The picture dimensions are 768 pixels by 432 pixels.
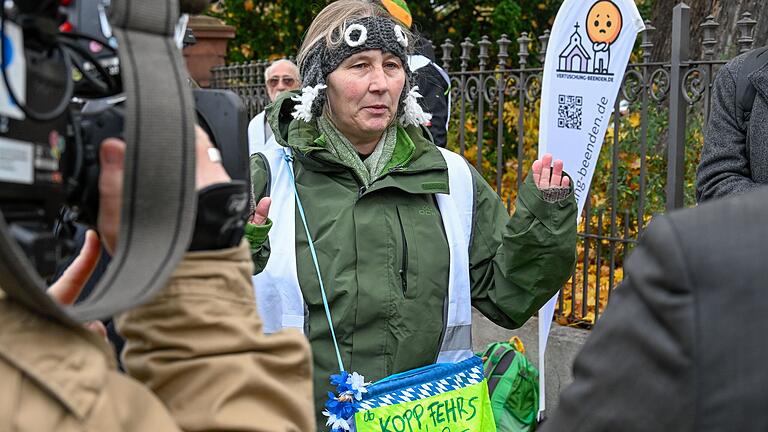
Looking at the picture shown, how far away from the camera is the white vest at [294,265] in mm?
3002

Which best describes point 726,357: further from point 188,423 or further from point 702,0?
point 702,0

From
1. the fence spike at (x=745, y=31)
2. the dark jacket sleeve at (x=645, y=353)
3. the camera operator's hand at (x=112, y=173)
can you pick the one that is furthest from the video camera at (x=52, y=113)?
the fence spike at (x=745, y=31)

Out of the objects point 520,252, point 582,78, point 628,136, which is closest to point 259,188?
point 520,252

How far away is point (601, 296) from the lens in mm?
5863

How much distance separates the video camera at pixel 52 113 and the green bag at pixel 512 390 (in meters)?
2.70

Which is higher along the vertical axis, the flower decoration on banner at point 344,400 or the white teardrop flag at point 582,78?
the white teardrop flag at point 582,78

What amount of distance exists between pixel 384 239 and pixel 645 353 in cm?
186

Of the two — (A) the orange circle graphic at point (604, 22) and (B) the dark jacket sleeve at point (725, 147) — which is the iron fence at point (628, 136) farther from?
(B) the dark jacket sleeve at point (725, 147)

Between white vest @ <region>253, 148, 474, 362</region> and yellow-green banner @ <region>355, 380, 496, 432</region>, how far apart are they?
0.14m

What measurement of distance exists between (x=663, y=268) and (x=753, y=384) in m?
0.17

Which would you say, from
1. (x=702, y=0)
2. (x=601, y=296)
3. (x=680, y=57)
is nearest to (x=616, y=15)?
(x=680, y=57)

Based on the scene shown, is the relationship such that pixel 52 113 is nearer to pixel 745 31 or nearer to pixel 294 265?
pixel 294 265

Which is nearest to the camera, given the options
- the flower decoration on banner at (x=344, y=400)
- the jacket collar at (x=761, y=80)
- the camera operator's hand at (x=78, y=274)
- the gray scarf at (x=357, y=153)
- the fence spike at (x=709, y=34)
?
the camera operator's hand at (x=78, y=274)

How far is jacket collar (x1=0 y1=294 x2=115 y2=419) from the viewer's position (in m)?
1.17
